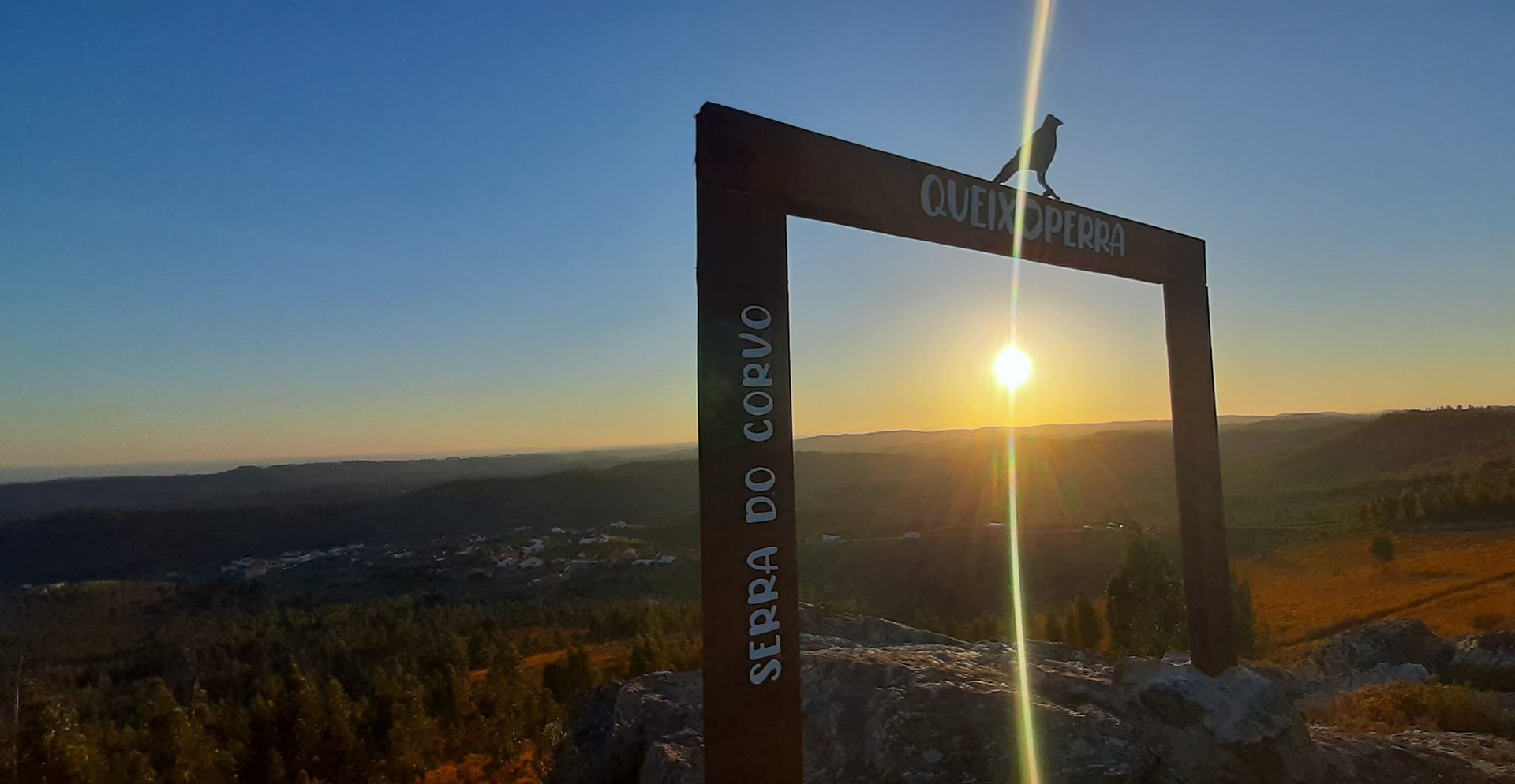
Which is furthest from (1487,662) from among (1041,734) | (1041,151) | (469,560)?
(469,560)

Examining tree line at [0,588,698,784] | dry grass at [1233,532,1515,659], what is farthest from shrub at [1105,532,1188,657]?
tree line at [0,588,698,784]

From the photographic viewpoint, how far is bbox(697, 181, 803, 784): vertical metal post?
3.06m

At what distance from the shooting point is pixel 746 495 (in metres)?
3.14

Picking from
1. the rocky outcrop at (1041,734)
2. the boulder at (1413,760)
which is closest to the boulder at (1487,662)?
the rocky outcrop at (1041,734)

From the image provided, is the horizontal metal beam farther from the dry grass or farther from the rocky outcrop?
the dry grass

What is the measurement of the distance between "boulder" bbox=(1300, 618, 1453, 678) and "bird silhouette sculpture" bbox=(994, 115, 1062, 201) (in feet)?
32.6

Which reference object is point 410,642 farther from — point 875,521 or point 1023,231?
point 875,521

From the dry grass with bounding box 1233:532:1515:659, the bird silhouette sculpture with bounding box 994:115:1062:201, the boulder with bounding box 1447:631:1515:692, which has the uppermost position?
the bird silhouette sculpture with bounding box 994:115:1062:201

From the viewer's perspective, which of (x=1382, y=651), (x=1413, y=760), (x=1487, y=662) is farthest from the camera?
(x=1382, y=651)

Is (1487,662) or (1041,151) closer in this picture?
(1041,151)

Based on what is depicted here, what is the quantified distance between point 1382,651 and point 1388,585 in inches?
362

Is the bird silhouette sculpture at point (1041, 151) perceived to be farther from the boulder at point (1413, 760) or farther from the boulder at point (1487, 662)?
the boulder at point (1487, 662)

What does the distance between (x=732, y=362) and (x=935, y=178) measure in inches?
73.0

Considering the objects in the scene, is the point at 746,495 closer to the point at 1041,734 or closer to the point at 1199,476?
the point at 1041,734
